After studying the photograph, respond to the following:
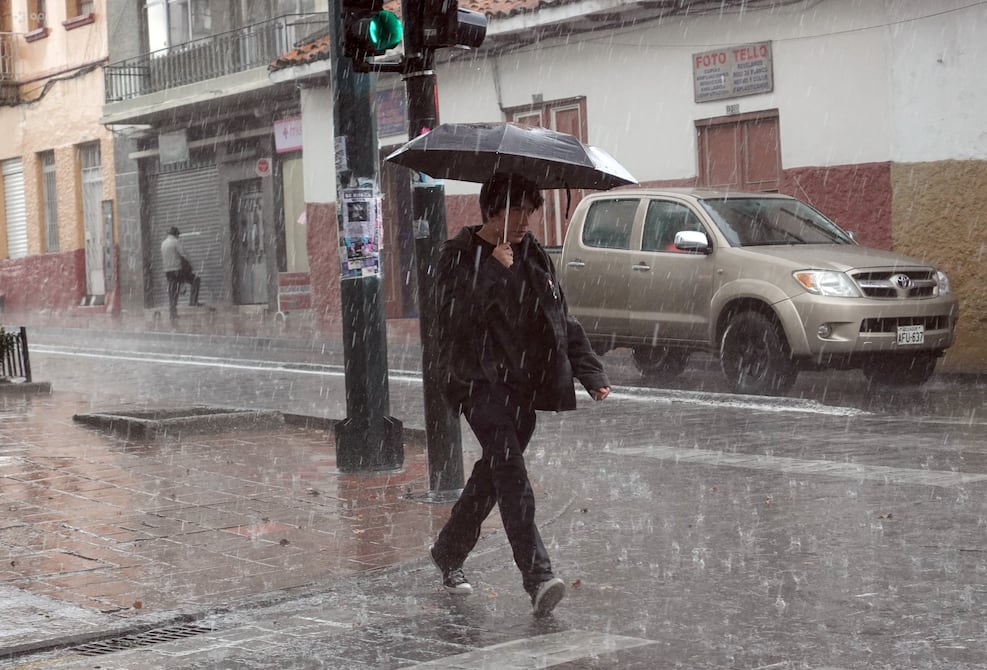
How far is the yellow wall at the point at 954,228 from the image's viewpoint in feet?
54.1

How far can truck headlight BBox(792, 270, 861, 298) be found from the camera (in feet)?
42.3

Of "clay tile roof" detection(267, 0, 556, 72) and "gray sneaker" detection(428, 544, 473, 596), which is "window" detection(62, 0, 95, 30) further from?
"gray sneaker" detection(428, 544, 473, 596)

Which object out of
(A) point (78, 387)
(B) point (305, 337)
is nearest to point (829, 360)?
(A) point (78, 387)

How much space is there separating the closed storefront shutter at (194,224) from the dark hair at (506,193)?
955 inches

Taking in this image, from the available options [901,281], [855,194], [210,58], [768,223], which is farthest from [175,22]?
[901,281]

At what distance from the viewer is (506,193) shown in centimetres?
→ 579

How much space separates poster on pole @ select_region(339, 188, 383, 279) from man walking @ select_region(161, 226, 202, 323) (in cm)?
2008

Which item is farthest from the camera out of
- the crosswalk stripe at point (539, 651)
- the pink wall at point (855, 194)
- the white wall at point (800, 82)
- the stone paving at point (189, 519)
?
the pink wall at point (855, 194)

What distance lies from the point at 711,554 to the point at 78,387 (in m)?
11.1

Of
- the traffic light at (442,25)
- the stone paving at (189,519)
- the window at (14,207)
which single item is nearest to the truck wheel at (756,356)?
the stone paving at (189,519)

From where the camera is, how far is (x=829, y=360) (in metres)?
12.9

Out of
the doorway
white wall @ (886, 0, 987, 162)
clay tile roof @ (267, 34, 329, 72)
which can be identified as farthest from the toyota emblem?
the doorway

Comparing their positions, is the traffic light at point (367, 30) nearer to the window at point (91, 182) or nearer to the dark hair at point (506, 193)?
the dark hair at point (506, 193)

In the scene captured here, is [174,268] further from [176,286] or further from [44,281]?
[44,281]
